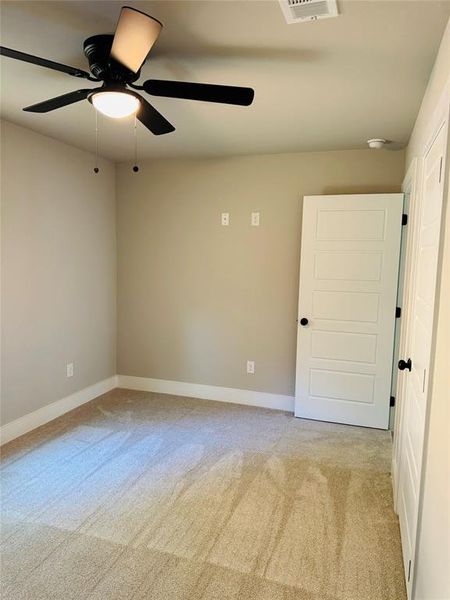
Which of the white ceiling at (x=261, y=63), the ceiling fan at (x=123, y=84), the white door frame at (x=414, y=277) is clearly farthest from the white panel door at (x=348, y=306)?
the ceiling fan at (x=123, y=84)

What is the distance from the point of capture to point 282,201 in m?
3.73

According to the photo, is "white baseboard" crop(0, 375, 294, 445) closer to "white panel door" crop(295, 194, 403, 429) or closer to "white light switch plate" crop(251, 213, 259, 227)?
"white panel door" crop(295, 194, 403, 429)

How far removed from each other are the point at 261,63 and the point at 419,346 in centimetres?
157

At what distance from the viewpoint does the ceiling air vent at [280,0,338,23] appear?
1479 mm

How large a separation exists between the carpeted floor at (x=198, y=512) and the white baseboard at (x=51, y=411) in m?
0.08

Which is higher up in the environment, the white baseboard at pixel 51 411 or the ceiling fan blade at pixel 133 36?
the ceiling fan blade at pixel 133 36

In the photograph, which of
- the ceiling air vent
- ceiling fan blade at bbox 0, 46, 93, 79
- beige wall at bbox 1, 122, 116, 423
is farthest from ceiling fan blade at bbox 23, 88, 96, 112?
beige wall at bbox 1, 122, 116, 423

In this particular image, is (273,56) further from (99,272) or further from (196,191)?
(99,272)

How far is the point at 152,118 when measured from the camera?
6.73 feet

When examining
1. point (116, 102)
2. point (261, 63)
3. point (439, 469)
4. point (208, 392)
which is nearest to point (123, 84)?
point (116, 102)

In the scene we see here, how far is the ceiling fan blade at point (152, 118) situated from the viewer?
6.35ft

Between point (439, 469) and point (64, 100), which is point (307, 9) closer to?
point (64, 100)

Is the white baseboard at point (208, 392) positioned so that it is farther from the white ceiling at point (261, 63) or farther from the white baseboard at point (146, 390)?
the white ceiling at point (261, 63)

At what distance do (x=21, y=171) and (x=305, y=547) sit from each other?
3178 mm
